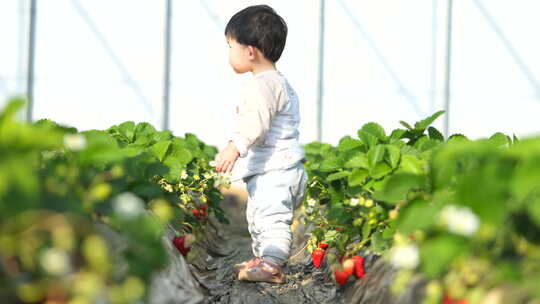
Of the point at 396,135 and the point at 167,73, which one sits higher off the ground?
the point at 167,73

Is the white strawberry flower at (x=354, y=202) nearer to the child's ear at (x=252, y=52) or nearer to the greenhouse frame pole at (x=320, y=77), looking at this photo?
the child's ear at (x=252, y=52)

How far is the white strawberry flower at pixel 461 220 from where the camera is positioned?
4.64 ft

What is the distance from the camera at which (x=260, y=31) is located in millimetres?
3523

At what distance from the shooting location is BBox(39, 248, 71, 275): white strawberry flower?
3.97 ft

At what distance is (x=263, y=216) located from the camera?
3.41 metres

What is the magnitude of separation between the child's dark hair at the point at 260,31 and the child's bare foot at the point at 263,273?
954mm

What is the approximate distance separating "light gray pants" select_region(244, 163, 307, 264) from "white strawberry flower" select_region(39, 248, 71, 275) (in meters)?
2.03

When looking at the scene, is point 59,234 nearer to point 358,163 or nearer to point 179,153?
point 358,163

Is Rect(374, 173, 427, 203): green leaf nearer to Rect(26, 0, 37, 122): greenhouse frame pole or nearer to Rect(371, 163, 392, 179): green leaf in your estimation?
Rect(371, 163, 392, 179): green leaf

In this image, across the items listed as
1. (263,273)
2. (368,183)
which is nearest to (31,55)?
(263,273)

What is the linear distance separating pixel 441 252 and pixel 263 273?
1.78 metres

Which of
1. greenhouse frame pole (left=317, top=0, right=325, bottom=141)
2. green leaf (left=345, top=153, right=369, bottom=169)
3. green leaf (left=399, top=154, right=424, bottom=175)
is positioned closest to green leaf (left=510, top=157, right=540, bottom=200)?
green leaf (left=399, top=154, right=424, bottom=175)

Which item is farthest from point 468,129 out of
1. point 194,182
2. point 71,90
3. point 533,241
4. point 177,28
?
point 533,241

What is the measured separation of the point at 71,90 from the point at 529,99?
5.24 m
